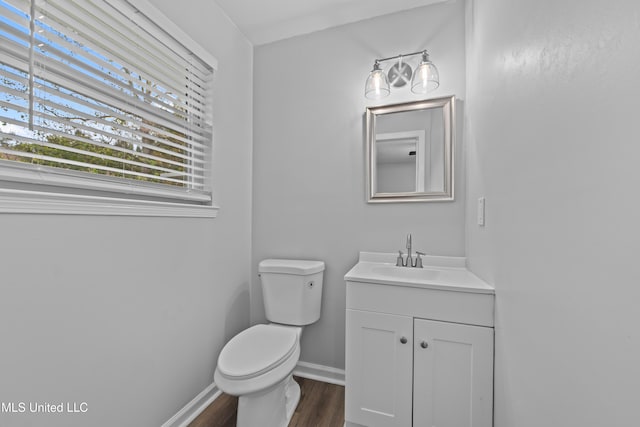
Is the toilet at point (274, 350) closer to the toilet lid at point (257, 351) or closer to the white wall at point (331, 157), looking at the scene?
the toilet lid at point (257, 351)

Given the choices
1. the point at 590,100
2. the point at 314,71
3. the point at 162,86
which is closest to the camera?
the point at 590,100

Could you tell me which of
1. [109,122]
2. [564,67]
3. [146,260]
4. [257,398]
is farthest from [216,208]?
[564,67]

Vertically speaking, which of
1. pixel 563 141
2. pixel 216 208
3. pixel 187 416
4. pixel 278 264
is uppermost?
pixel 563 141

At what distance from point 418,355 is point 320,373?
0.89 metres

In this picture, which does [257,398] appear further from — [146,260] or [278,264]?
[146,260]

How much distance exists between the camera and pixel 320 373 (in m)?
1.84

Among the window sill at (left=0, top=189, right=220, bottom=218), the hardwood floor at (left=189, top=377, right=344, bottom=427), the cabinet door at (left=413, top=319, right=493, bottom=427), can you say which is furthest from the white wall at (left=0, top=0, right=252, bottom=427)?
the cabinet door at (left=413, top=319, right=493, bottom=427)

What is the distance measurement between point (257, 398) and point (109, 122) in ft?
4.59

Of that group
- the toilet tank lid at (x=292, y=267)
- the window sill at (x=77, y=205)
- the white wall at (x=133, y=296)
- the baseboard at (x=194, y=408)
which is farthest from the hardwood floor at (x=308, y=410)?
the window sill at (x=77, y=205)

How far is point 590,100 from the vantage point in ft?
1.74

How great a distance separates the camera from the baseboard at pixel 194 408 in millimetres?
1375

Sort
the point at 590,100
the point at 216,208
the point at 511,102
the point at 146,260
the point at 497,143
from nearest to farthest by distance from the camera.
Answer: the point at 590,100 < the point at 511,102 < the point at 497,143 < the point at 146,260 < the point at 216,208

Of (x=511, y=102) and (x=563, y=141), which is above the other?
(x=511, y=102)

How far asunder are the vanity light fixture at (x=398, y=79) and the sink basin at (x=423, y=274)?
3.41 ft
